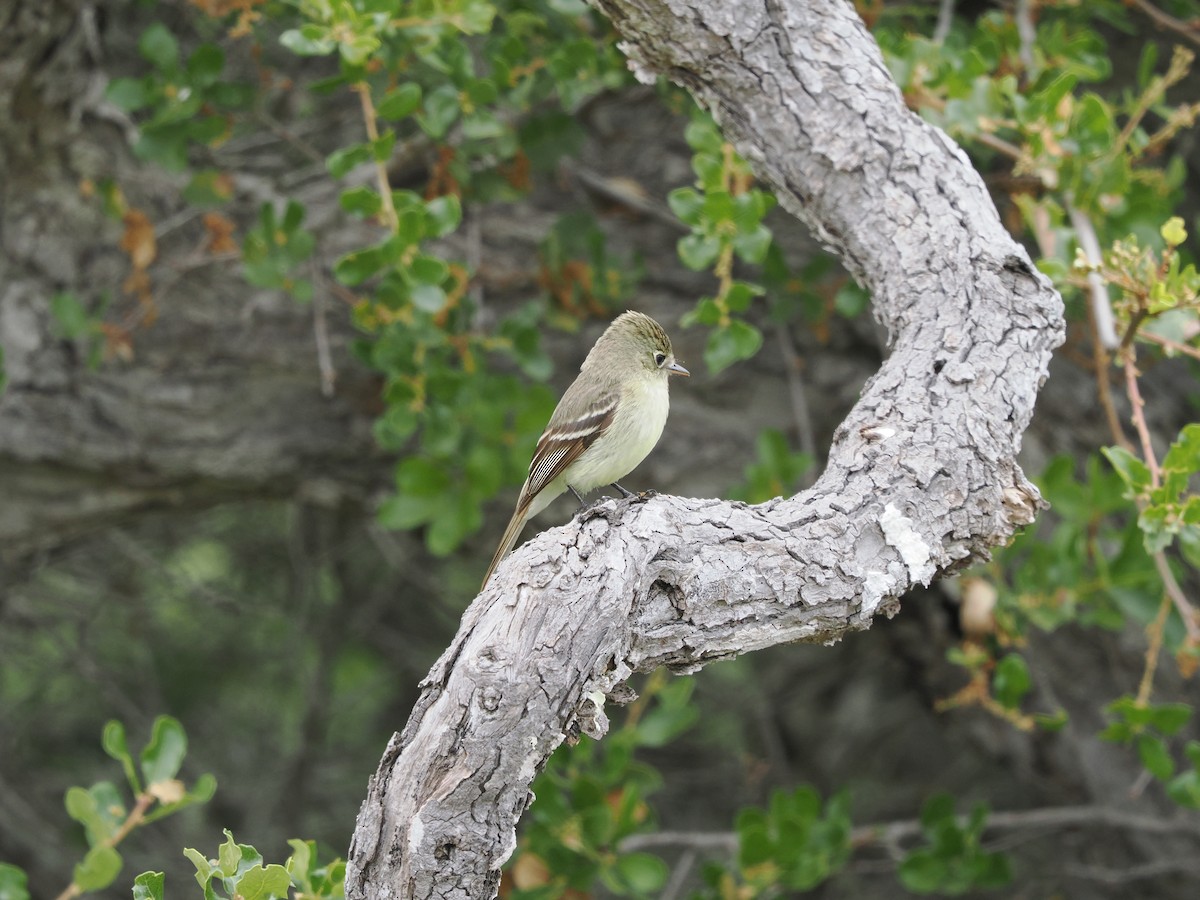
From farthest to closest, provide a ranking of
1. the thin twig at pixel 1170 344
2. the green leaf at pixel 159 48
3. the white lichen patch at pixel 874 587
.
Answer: the green leaf at pixel 159 48, the thin twig at pixel 1170 344, the white lichen patch at pixel 874 587

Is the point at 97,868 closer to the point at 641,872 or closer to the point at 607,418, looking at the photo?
the point at 641,872

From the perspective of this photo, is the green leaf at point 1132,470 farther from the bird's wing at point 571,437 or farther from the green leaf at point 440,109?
the green leaf at point 440,109

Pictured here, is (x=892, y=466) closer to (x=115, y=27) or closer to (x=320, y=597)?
(x=115, y=27)

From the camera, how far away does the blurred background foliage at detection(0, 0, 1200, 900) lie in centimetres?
356

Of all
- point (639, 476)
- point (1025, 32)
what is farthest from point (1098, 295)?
point (639, 476)

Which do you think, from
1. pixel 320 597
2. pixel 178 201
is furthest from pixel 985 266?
pixel 320 597

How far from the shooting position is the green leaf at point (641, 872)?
400cm

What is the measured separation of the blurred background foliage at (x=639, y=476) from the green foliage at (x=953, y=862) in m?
0.01

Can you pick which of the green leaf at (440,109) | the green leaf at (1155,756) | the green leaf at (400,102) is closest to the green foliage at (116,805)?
the green leaf at (400,102)

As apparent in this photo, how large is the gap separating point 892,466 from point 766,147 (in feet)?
2.92

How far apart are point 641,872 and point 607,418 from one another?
1407 millimetres

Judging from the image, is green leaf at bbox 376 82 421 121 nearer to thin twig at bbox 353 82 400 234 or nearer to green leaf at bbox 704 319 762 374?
thin twig at bbox 353 82 400 234

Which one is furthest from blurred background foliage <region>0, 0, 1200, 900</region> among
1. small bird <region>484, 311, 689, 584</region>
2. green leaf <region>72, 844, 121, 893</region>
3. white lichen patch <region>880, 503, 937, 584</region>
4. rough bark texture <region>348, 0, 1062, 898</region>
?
white lichen patch <region>880, 503, 937, 584</region>

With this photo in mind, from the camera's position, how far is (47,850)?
563 centimetres
